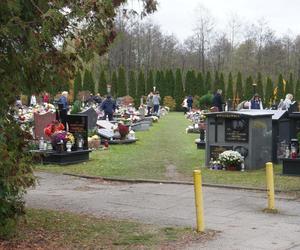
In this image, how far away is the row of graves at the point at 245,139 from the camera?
52.5ft

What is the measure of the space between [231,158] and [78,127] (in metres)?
5.10

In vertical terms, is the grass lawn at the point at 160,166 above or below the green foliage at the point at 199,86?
below

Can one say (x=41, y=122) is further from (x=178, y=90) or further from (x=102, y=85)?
(x=178, y=90)

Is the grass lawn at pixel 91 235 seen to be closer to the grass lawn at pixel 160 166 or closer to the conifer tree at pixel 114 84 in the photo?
the grass lawn at pixel 160 166

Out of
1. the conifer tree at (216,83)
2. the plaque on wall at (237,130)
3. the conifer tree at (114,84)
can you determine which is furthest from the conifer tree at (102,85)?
the plaque on wall at (237,130)

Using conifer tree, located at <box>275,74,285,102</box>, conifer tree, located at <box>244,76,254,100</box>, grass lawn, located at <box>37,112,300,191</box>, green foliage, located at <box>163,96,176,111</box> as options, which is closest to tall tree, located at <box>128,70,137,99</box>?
green foliage, located at <box>163,96,176,111</box>

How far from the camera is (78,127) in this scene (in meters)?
18.5

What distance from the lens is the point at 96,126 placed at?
81.1 ft

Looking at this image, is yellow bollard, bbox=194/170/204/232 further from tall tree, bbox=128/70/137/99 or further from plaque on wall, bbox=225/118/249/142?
tall tree, bbox=128/70/137/99

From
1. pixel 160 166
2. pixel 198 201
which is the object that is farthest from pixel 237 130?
pixel 198 201

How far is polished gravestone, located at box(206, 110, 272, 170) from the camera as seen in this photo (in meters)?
16.1

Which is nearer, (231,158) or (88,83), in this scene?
(231,158)

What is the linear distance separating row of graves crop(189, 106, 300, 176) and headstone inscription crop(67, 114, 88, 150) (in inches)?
154

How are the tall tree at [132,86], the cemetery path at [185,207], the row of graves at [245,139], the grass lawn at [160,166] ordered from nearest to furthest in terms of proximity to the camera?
1. the cemetery path at [185,207]
2. the grass lawn at [160,166]
3. the row of graves at [245,139]
4. the tall tree at [132,86]
